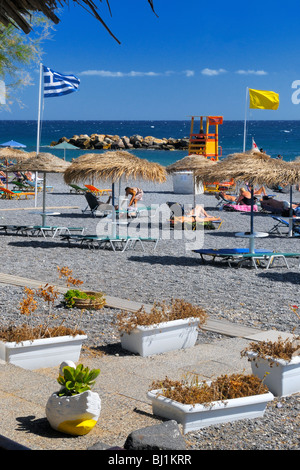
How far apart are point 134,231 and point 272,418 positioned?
1184 centimetres

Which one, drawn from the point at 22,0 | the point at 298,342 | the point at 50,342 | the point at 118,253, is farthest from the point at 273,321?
the point at 118,253

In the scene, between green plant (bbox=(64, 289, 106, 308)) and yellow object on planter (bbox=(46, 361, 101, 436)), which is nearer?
yellow object on planter (bbox=(46, 361, 101, 436))

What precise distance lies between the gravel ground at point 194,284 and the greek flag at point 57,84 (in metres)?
4.83

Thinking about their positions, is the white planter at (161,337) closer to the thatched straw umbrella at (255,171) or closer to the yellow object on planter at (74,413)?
the yellow object on planter at (74,413)

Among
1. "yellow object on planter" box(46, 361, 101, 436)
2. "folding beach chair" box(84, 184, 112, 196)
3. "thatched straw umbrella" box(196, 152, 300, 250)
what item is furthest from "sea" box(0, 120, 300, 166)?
"yellow object on planter" box(46, 361, 101, 436)

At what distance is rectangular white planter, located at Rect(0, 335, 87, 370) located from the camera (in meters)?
5.68

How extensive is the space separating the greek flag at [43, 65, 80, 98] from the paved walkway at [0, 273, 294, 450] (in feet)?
47.3

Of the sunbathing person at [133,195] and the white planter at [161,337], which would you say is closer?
the white planter at [161,337]

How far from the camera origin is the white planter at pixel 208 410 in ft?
14.2

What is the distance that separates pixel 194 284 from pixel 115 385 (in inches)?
193

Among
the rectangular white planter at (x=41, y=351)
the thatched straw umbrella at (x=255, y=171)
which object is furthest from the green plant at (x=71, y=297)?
the thatched straw umbrella at (x=255, y=171)

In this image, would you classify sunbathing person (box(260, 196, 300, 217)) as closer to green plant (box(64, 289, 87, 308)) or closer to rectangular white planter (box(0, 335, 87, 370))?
green plant (box(64, 289, 87, 308))

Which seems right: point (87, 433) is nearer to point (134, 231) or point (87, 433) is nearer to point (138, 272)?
point (138, 272)

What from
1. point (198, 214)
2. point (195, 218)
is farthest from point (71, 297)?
point (198, 214)
